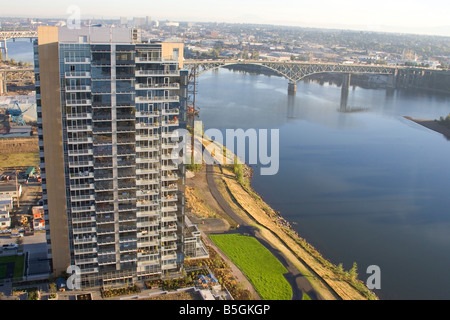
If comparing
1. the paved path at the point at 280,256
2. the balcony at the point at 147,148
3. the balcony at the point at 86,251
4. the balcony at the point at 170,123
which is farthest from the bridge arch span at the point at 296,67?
the balcony at the point at 86,251

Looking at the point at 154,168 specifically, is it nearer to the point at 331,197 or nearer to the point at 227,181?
the point at 227,181

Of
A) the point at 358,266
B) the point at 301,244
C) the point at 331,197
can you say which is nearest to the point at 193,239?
the point at 301,244

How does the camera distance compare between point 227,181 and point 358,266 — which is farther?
point 227,181

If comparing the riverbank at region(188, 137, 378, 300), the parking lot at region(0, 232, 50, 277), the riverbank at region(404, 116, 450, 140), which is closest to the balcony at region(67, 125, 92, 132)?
the parking lot at region(0, 232, 50, 277)

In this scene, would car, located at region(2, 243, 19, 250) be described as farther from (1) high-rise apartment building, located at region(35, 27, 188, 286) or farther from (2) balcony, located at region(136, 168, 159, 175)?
(2) balcony, located at region(136, 168, 159, 175)

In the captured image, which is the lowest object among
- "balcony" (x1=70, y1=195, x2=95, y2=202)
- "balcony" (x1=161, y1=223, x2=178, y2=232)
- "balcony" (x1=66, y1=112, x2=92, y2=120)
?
"balcony" (x1=161, y1=223, x2=178, y2=232)

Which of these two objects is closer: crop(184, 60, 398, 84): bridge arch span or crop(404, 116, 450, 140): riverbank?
crop(404, 116, 450, 140): riverbank
